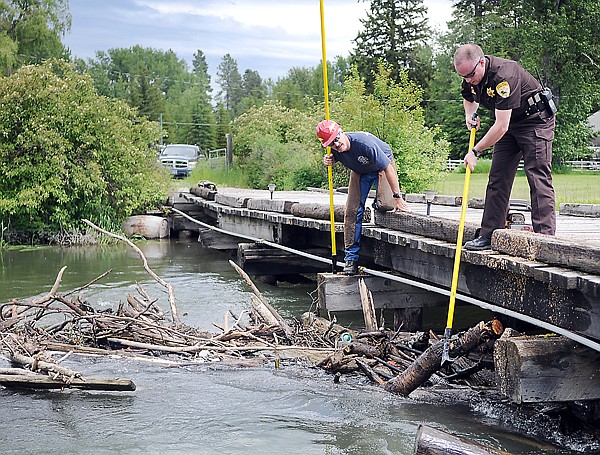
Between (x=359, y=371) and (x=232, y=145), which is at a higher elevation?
(x=232, y=145)

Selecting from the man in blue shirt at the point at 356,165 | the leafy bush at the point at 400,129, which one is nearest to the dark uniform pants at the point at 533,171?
the man in blue shirt at the point at 356,165

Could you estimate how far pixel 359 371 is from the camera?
27.8ft

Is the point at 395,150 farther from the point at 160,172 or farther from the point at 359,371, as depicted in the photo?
the point at 359,371

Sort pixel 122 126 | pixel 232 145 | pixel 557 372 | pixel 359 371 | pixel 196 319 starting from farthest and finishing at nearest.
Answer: pixel 232 145, pixel 122 126, pixel 196 319, pixel 359 371, pixel 557 372

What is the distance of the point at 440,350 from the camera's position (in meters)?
7.00

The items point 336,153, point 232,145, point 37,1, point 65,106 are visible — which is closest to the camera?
point 336,153

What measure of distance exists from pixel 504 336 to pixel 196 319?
651cm

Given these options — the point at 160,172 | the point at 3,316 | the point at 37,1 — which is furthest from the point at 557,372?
the point at 37,1

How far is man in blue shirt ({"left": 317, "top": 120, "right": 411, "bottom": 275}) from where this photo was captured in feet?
30.0

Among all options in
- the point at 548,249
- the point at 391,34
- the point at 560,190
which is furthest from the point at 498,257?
the point at 391,34

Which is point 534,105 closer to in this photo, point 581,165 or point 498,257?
point 498,257

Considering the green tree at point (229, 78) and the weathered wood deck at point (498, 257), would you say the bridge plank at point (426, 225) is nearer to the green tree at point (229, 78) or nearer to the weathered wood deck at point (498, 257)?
the weathered wood deck at point (498, 257)

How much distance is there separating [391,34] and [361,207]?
173 ft

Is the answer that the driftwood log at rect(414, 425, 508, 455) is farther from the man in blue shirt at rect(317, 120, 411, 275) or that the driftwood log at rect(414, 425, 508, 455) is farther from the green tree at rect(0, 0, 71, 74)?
the green tree at rect(0, 0, 71, 74)
